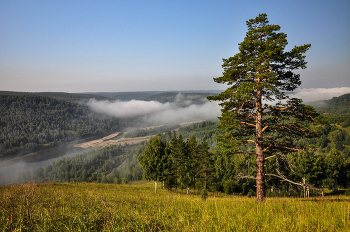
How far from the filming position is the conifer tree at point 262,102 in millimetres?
10812

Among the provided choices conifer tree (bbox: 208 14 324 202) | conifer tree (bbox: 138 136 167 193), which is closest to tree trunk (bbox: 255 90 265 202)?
conifer tree (bbox: 208 14 324 202)

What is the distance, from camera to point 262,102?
12102mm

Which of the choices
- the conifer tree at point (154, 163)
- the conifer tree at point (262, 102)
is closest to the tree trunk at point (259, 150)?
the conifer tree at point (262, 102)

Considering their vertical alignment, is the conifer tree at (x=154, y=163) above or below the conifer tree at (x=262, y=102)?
below

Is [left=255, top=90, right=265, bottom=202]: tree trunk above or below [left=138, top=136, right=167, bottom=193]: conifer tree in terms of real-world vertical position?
above

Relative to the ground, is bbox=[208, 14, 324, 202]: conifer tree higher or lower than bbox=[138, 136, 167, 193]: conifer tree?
higher

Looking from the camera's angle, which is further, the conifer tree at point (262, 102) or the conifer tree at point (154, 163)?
the conifer tree at point (154, 163)

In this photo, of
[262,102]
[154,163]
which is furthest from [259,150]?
[154,163]

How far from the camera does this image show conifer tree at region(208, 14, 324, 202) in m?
10.8

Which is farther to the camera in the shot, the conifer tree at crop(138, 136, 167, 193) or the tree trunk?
the conifer tree at crop(138, 136, 167, 193)

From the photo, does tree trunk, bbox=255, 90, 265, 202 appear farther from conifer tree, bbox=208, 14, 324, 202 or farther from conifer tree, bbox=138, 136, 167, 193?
conifer tree, bbox=138, 136, 167, 193

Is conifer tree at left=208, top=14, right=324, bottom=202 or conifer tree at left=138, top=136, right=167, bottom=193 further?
conifer tree at left=138, top=136, right=167, bottom=193

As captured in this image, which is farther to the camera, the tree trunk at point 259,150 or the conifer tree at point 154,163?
the conifer tree at point 154,163

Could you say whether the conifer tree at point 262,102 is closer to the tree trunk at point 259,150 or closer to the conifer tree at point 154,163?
the tree trunk at point 259,150
